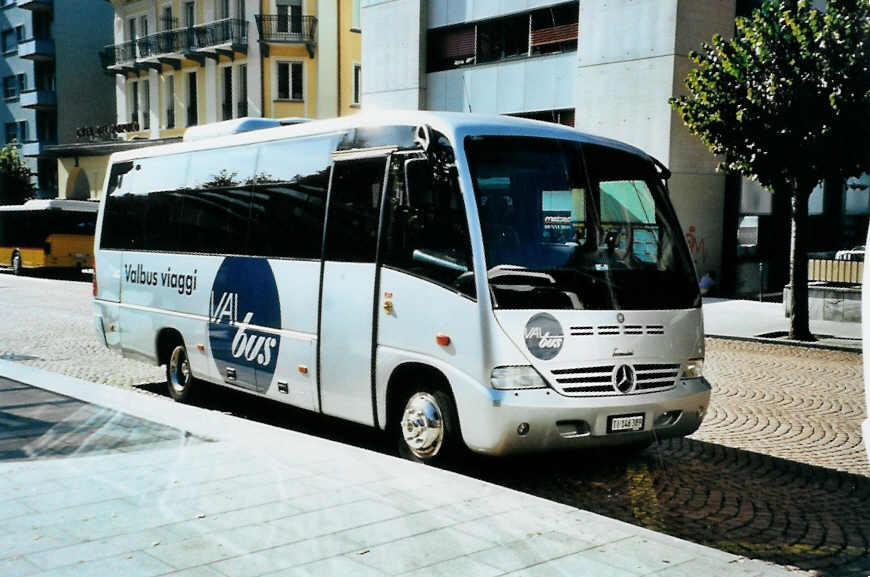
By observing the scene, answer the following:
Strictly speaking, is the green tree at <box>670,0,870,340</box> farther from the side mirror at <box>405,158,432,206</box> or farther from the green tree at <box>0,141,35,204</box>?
the green tree at <box>0,141,35,204</box>

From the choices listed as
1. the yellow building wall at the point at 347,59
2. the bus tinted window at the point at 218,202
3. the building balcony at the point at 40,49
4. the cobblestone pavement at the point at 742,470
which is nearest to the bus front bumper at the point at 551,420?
the cobblestone pavement at the point at 742,470

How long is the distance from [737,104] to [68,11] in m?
50.5

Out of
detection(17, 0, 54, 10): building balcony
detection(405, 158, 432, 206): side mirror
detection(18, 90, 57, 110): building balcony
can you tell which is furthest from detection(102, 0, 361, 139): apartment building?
detection(405, 158, 432, 206): side mirror

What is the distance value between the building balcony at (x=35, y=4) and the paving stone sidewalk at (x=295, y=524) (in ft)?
184

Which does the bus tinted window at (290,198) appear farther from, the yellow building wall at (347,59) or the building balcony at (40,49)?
the building balcony at (40,49)

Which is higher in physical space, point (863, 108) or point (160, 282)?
point (863, 108)

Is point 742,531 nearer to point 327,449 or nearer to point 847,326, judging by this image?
point 327,449

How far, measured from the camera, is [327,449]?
22.0 ft

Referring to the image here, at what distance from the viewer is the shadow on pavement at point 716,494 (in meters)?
5.38

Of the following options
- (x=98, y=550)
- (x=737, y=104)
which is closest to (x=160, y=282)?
(x=98, y=550)

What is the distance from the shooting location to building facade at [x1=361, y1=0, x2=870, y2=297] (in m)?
22.0

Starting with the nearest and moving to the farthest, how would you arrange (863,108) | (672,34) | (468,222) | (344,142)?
(468,222)
(344,142)
(863,108)
(672,34)

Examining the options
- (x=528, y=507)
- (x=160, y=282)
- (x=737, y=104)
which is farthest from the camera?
(x=737, y=104)

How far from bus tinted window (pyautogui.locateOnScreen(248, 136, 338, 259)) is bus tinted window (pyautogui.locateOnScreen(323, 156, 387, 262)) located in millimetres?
179
